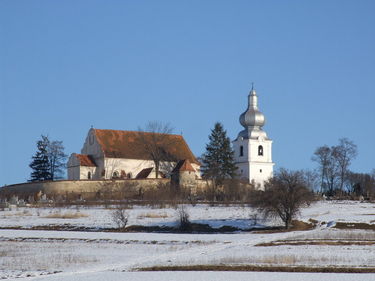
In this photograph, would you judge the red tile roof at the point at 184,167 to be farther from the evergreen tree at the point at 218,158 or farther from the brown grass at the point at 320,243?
the brown grass at the point at 320,243

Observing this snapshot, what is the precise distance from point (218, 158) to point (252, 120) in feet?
52.2

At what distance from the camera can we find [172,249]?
97.0 ft

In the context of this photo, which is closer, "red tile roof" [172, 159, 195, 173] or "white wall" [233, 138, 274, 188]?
"red tile roof" [172, 159, 195, 173]

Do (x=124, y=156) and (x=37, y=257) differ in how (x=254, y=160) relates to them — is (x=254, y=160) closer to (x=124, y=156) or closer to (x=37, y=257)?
(x=124, y=156)

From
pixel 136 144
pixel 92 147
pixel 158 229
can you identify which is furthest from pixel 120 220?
pixel 136 144

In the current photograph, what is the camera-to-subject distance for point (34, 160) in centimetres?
8088

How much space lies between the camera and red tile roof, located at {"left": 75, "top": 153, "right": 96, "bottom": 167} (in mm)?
76688

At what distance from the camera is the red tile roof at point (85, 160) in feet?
252

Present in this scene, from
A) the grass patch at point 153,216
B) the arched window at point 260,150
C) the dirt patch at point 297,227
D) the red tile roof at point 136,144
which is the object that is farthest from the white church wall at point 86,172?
the dirt patch at point 297,227

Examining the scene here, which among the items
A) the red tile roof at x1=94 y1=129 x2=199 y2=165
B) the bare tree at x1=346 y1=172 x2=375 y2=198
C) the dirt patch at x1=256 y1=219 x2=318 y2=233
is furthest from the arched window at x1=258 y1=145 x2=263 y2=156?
the dirt patch at x1=256 y1=219 x2=318 y2=233

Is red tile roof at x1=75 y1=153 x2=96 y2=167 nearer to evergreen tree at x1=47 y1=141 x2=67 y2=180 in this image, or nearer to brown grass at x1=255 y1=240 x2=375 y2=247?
evergreen tree at x1=47 y1=141 x2=67 y2=180

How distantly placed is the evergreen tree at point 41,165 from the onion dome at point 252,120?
24.2m

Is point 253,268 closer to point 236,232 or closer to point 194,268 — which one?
point 194,268

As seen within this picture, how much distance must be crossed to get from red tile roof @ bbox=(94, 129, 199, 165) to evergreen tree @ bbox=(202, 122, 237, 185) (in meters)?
6.21
